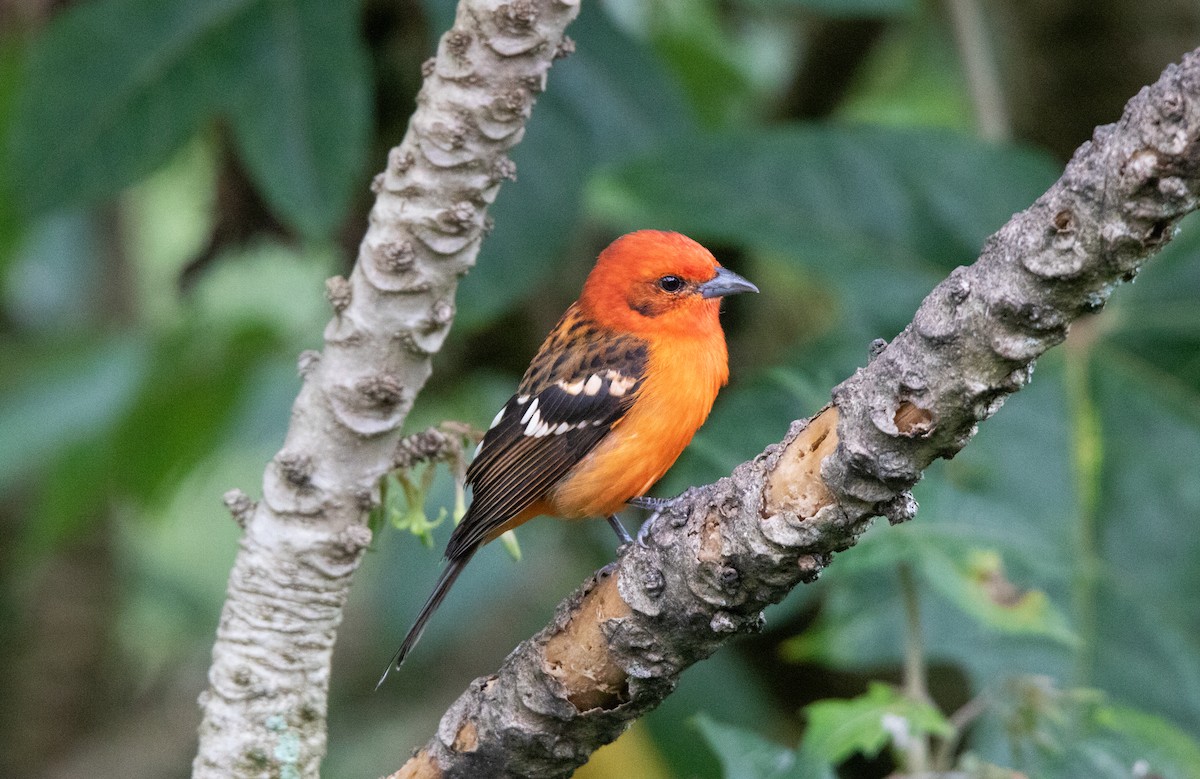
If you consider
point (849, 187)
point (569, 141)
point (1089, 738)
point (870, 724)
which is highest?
point (569, 141)

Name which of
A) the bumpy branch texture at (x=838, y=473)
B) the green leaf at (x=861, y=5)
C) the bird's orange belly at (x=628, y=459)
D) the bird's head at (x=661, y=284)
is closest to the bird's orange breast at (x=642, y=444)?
the bird's orange belly at (x=628, y=459)

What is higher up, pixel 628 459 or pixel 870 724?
pixel 628 459

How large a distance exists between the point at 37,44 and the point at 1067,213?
3.69 metres

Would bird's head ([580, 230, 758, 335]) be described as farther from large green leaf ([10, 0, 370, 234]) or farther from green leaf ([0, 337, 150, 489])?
green leaf ([0, 337, 150, 489])

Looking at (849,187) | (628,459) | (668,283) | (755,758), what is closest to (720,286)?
(668,283)

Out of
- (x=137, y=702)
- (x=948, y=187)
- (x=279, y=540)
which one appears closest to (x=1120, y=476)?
(x=948, y=187)

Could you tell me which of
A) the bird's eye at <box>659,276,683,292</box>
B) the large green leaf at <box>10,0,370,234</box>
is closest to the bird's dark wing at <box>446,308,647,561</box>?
the bird's eye at <box>659,276,683,292</box>

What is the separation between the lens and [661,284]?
3.78 metres

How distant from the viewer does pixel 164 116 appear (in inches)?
167

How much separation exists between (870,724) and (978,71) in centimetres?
299

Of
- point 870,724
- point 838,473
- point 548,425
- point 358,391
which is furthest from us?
point 548,425

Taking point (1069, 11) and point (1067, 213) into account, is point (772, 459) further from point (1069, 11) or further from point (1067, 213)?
point (1069, 11)

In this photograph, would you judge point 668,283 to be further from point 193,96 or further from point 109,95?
point 109,95

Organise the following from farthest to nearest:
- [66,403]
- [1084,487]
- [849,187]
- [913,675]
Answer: [66,403] < [849,187] < [1084,487] < [913,675]
